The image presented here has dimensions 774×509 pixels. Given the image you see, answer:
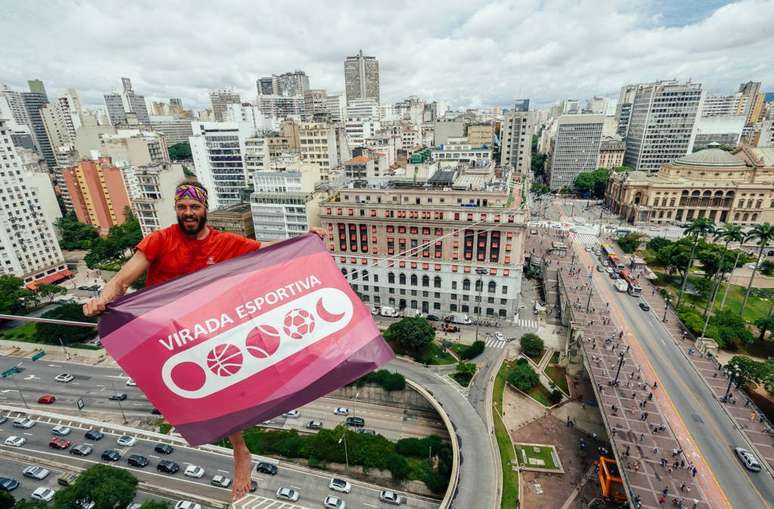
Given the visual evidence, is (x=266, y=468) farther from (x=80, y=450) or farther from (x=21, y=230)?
(x=21, y=230)

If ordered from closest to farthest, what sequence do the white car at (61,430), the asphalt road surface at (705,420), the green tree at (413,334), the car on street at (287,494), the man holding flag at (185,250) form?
the man holding flag at (185,250) < the asphalt road surface at (705,420) < the car on street at (287,494) < the white car at (61,430) < the green tree at (413,334)

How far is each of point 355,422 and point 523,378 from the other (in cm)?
2102

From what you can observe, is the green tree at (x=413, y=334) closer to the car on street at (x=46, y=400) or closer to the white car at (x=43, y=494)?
the white car at (x=43, y=494)

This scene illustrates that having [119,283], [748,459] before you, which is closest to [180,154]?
[119,283]

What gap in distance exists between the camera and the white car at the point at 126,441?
41156 millimetres

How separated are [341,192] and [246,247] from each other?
54974 mm

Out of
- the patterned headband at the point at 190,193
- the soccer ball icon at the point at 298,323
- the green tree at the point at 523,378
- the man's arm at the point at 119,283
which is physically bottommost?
the green tree at the point at 523,378

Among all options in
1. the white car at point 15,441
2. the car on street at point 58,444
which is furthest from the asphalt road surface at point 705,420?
the white car at point 15,441

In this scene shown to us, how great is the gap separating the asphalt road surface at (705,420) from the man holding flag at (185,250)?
41.1 m

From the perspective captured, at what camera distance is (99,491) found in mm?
29797

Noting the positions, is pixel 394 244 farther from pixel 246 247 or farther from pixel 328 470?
pixel 246 247

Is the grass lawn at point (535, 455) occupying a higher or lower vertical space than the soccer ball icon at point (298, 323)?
lower

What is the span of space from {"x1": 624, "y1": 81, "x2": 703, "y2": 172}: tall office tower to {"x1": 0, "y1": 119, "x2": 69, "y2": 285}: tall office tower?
18005 cm

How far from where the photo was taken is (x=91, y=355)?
188ft
